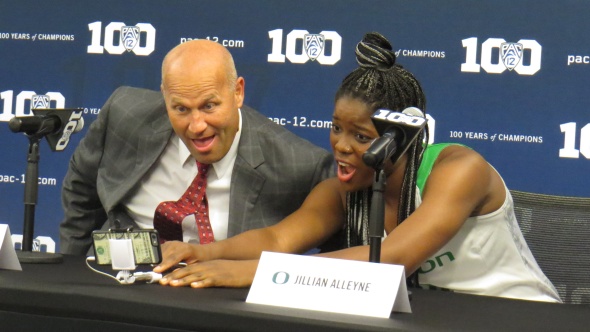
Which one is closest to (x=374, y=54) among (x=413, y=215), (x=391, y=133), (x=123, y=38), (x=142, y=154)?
(x=413, y=215)

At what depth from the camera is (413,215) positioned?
2000mm

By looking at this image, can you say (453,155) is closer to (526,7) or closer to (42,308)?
(42,308)

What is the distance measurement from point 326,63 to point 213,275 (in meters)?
1.86

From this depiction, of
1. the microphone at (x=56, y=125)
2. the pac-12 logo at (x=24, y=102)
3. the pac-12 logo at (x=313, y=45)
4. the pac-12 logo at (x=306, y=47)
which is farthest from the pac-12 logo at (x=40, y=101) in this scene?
the microphone at (x=56, y=125)

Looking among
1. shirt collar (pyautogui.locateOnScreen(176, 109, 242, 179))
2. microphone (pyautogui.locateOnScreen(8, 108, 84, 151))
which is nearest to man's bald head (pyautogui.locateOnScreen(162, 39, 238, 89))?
shirt collar (pyautogui.locateOnScreen(176, 109, 242, 179))

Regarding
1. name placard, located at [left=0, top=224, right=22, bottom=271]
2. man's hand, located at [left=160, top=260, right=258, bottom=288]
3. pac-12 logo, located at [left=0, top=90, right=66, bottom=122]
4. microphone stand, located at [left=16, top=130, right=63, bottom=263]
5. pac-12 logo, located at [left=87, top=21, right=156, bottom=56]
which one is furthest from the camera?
pac-12 logo, located at [left=0, top=90, right=66, bottom=122]

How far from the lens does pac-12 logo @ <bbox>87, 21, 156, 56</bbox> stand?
3805 mm

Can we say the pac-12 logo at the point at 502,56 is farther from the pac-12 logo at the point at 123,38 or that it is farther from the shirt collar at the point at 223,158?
the pac-12 logo at the point at 123,38

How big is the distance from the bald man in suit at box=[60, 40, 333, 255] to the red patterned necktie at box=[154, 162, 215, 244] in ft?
0.09

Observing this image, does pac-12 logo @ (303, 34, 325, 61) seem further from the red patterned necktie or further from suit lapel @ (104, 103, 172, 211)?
the red patterned necktie

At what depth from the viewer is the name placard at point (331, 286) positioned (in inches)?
61.7

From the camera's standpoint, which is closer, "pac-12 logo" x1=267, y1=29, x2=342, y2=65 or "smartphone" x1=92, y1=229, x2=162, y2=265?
"smartphone" x1=92, y1=229, x2=162, y2=265

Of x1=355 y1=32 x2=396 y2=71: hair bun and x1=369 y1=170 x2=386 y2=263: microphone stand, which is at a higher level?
x1=355 y1=32 x2=396 y2=71: hair bun

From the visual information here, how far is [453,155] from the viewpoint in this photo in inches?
84.1
